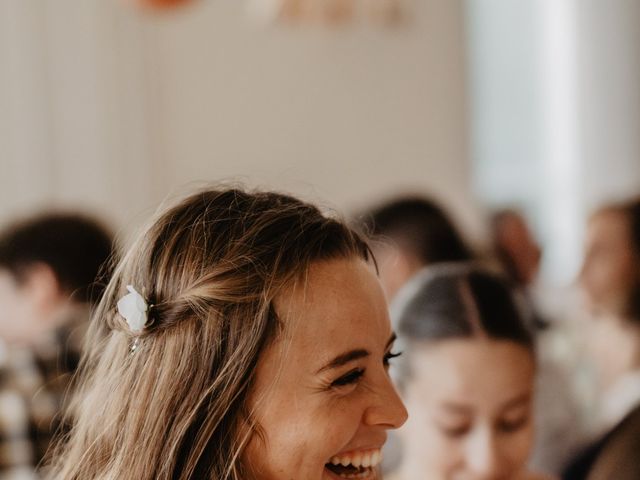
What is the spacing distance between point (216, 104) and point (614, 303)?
292cm

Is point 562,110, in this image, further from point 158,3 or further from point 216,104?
point 158,3

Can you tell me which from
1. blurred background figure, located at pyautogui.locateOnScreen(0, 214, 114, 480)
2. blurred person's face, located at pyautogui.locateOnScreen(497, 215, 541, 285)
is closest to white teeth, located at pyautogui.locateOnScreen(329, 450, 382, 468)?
blurred background figure, located at pyautogui.locateOnScreen(0, 214, 114, 480)

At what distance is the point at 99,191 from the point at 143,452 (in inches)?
139

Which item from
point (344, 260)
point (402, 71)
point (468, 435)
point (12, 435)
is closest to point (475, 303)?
point (468, 435)

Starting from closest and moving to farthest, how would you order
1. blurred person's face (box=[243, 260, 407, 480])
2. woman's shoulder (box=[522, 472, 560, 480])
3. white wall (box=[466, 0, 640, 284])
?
blurred person's face (box=[243, 260, 407, 480])
woman's shoulder (box=[522, 472, 560, 480])
white wall (box=[466, 0, 640, 284])

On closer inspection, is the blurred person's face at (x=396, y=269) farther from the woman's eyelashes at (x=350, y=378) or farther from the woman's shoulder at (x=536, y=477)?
the woman's eyelashes at (x=350, y=378)

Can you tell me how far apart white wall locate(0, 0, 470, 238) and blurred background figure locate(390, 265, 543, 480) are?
104 inches

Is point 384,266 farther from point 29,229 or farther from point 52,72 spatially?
point 52,72

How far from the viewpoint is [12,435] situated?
2436 mm

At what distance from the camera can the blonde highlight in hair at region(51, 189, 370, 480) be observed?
1.13m

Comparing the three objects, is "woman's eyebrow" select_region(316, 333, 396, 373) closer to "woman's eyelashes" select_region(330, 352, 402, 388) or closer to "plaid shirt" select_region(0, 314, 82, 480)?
"woman's eyelashes" select_region(330, 352, 402, 388)

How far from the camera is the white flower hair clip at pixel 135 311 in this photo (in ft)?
3.83

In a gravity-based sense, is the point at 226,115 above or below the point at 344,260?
below

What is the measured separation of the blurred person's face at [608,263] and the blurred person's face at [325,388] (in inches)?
67.7
